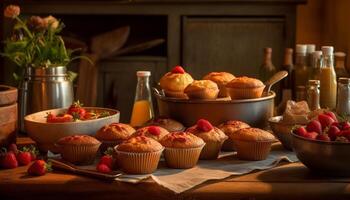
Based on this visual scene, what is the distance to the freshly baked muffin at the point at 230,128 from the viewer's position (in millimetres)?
1981

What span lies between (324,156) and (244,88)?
1.60 ft

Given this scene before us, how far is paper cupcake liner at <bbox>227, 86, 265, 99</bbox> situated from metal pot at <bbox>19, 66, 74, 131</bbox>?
57cm

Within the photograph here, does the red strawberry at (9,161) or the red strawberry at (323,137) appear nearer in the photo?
the red strawberry at (323,137)

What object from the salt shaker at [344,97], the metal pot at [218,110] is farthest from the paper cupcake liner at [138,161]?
the salt shaker at [344,97]

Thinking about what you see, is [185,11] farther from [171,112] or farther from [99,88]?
[171,112]

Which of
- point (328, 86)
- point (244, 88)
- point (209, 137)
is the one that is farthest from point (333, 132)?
point (328, 86)

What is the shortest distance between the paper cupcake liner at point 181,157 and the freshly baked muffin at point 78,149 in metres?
0.20

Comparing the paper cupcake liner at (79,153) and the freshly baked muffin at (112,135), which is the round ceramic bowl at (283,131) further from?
the paper cupcake liner at (79,153)

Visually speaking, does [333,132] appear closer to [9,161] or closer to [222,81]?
[222,81]

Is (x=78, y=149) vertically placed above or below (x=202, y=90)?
below

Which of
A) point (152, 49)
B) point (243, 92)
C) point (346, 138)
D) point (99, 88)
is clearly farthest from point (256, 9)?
point (346, 138)

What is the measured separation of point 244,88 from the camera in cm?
213

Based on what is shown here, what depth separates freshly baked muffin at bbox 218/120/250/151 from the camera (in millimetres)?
1981

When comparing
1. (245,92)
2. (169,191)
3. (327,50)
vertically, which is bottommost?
(169,191)
